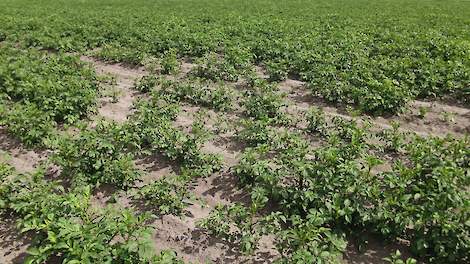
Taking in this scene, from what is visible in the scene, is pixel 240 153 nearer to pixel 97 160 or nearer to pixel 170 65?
pixel 97 160

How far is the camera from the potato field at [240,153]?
17.7 ft

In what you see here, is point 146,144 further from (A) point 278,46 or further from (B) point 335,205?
(A) point 278,46

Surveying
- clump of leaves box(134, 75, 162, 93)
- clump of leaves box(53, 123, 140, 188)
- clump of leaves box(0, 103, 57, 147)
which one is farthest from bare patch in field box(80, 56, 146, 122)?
clump of leaves box(53, 123, 140, 188)

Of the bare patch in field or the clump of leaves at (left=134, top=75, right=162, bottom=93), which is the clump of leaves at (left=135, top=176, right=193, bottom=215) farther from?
the clump of leaves at (left=134, top=75, right=162, bottom=93)

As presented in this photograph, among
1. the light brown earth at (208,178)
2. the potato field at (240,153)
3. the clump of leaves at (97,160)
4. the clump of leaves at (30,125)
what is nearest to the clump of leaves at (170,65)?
the potato field at (240,153)

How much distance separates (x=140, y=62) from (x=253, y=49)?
392 cm

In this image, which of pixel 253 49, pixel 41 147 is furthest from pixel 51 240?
pixel 253 49

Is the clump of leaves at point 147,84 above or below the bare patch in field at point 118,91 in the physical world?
above

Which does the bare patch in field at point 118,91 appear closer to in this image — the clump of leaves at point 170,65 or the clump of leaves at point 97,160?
the clump of leaves at point 170,65

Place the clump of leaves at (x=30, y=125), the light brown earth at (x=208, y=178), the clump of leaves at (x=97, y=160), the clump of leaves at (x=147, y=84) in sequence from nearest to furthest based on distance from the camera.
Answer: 1. the light brown earth at (x=208, y=178)
2. the clump of leaves at (x=97, y=160)
3. the clump of leaves at (x=30, y=125)
4. the clump of leaves at (x=147, y=84)

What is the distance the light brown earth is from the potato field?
0.03 m

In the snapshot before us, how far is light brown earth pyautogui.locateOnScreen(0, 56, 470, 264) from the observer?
5.56 metres

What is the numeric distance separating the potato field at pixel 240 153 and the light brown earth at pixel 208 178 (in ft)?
0.09

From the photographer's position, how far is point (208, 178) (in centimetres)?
720
